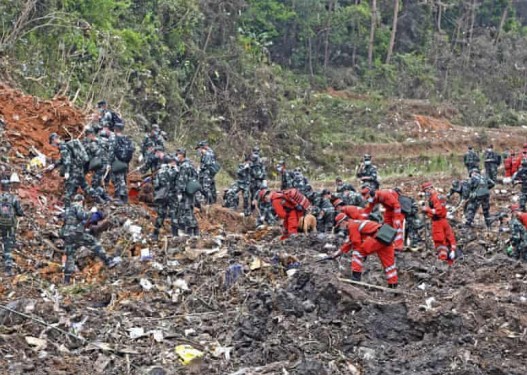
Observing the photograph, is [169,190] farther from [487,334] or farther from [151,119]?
[151,119]

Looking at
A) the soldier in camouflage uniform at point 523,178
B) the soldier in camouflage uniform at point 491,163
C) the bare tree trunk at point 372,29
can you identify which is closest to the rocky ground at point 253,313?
the soldier in camouflage uniform at point 523,178

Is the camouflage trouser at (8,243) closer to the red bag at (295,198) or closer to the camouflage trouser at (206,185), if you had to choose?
the red bag at (295,198)

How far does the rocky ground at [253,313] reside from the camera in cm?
945

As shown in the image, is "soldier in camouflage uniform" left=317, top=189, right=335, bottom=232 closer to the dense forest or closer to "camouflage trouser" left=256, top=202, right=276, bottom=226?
"camouflage trouser" left=256, top=202, right=276, bottom=226

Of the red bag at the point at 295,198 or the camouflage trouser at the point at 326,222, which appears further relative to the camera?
the camouflage trouser at the point at 326,222

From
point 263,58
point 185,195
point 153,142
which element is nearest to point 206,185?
point 153,142

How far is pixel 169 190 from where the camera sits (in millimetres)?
14656

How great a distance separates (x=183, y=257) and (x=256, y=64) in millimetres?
20032

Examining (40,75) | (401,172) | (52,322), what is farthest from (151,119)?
(52,322)

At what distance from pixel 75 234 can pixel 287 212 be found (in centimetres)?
417

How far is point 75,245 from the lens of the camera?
12.7m

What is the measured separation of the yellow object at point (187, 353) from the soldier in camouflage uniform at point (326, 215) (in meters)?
6.80

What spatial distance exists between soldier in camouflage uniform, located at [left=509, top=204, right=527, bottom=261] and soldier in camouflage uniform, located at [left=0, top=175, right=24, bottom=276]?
770cm

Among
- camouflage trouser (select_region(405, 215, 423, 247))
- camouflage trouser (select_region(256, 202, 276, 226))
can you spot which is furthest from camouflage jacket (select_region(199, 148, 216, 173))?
camouflage trouser (select_region(405, 215, 423, 247))
